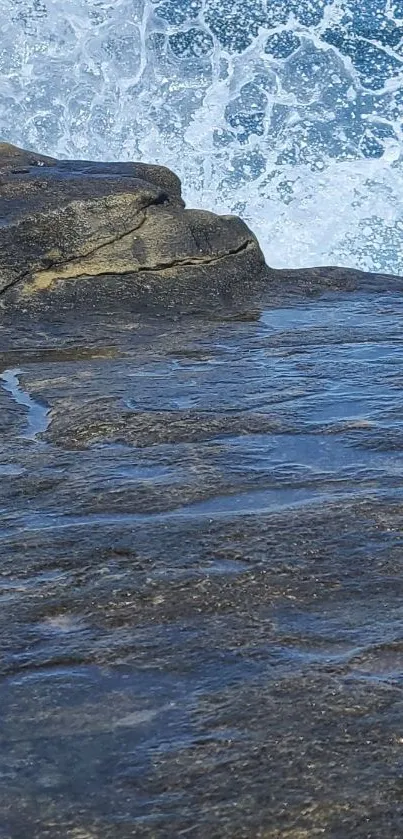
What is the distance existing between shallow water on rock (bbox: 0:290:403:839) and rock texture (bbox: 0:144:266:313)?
1.13 metres

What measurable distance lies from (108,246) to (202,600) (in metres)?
3.50

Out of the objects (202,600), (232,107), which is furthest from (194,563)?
(232,107)

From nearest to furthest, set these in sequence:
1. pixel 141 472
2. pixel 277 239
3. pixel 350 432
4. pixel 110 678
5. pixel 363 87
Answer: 1. pixel 110 678
2. pixel 141 472
3. pixel 350 432
4. pixel 277 239
5. pixel 363 87

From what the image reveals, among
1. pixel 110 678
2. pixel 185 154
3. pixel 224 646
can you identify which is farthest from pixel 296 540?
pixel 185 154

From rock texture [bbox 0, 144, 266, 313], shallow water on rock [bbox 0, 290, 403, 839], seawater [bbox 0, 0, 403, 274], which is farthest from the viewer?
seawater [bbox 0, 0, 403, 274]

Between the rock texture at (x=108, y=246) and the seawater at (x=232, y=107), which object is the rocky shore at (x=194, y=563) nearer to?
the rock texture at (x=108, y=246)

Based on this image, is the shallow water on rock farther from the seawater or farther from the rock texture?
the seawater

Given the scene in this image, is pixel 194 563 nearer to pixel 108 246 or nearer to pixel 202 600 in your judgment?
pixel 202 600

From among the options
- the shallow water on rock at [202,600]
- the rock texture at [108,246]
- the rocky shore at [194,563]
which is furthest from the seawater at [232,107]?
the shallow water on rock at [202,600]

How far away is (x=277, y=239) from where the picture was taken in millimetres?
10344

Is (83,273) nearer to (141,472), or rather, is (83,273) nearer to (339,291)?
(339,291)

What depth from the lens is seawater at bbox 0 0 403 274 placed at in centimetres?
1092

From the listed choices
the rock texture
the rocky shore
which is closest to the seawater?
the rock texture

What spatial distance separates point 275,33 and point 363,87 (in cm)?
102
